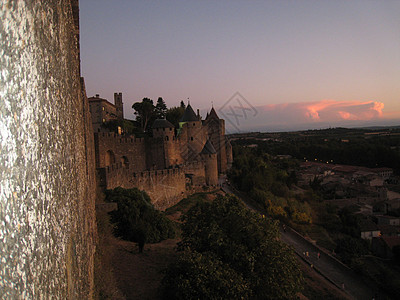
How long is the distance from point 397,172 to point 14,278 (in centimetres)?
9373

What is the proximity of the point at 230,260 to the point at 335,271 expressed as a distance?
38.5ft

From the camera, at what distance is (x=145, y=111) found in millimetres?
38562

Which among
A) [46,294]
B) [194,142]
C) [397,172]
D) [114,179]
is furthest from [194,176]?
[397,172]

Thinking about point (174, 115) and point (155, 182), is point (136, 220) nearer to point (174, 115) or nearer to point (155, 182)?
point (155, 182)

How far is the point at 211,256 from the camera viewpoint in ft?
36.9

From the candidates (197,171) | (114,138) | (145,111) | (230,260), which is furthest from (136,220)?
(145,111)

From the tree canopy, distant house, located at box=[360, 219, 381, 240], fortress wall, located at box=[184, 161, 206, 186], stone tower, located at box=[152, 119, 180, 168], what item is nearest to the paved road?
the tree canopy

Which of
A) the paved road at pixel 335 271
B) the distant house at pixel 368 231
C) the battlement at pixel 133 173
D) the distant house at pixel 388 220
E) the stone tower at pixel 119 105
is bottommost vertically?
the distant house at pixel 388 220

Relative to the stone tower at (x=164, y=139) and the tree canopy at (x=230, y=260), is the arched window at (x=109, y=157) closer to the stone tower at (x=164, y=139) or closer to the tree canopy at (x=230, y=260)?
the stone tower at (x=164, y=139)

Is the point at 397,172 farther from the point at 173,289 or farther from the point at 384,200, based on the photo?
the point at 173,289

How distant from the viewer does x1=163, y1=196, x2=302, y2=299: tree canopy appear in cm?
994

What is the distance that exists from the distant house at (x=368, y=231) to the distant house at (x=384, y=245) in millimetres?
2464

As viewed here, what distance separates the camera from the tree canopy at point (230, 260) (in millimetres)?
9938

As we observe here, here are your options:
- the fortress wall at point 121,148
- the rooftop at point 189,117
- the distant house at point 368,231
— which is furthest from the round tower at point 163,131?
the distant house at point 368,231
